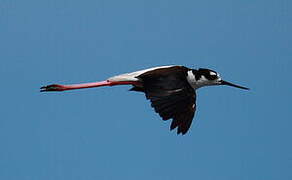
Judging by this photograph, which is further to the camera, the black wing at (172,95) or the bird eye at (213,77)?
the bird eye at (213,77)

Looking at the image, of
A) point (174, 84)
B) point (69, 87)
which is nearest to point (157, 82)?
point (174, 84)

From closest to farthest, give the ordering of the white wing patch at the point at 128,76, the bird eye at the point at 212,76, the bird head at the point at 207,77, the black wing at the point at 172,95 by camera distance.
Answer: the black wing at the point at 172,95, the white wing patch at the point at 128,76, the bird head at the point at 207,77, the bird eye at the point at 212,76

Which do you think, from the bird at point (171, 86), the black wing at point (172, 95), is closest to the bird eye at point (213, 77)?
the bird at point (171, 86)

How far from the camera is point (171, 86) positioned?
7871 millimetres

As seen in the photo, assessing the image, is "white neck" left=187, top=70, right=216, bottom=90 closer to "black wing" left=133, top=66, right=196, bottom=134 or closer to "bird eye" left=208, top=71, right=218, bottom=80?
"bird eye" left=208, top=71, right=218, bottom=80

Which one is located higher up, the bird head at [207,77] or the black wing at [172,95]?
the bird head at [207,77]

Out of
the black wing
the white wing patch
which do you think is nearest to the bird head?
the black wing

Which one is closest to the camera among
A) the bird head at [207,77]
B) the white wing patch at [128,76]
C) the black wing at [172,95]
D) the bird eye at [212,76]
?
the black wing at [172,95]

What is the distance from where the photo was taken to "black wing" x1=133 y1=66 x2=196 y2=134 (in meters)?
7.64

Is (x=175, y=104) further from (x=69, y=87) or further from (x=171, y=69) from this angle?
(x=69, y=87)

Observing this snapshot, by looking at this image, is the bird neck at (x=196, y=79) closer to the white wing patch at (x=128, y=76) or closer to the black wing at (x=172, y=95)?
the black wing at (x=172, y=95)

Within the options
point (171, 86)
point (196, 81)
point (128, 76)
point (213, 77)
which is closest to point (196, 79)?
point (196, 81)

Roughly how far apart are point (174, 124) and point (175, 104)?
250 mm

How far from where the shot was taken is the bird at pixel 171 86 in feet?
25.1
